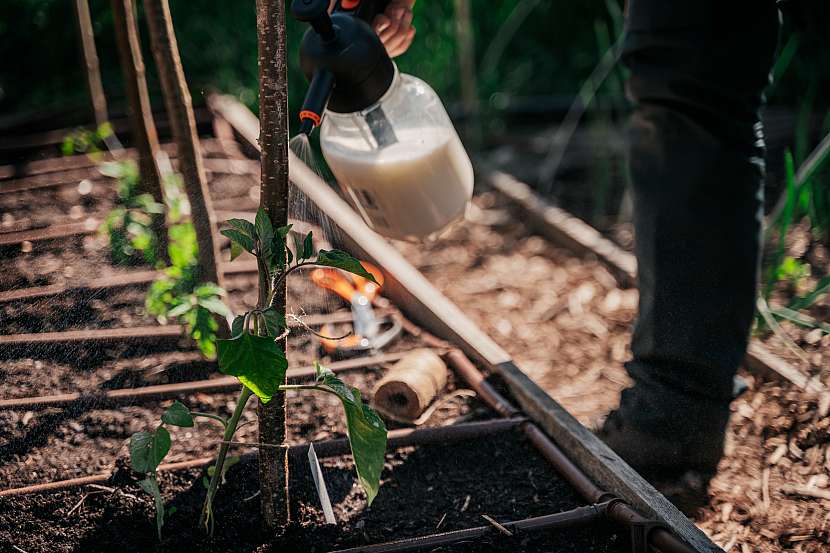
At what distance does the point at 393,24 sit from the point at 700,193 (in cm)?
66

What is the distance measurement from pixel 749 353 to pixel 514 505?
2.69 feet

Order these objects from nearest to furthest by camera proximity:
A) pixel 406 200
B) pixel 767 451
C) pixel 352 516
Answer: pixel 352 516
pixel 406 200
pixel 767 451

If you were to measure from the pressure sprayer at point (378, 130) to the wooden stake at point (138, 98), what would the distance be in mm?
598

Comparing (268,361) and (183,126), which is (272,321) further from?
(183,126)

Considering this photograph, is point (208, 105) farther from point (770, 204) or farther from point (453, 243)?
point (770, 204)

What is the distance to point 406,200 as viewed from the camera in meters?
1.46

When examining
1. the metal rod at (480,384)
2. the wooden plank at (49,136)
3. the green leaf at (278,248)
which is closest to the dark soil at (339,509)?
the metal rod at (480,384)

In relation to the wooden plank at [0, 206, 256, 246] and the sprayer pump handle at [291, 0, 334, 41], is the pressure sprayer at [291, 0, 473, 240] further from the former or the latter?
the wooden plank at [0, 206, 256, 246]

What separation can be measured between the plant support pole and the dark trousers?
785 millimetres

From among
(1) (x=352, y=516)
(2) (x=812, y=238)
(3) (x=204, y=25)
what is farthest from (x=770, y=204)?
(3) (x=204, y=25)

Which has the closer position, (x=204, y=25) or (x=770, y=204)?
(x=770, y=204)

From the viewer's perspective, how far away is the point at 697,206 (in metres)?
1.52

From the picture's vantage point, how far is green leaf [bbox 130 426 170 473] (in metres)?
1.04

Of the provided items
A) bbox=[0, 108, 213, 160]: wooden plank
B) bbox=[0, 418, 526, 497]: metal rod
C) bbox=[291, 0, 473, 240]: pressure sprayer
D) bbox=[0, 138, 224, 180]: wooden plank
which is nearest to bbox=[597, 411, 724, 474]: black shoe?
bbox=[0, 418, 526, 497]: metal rod
